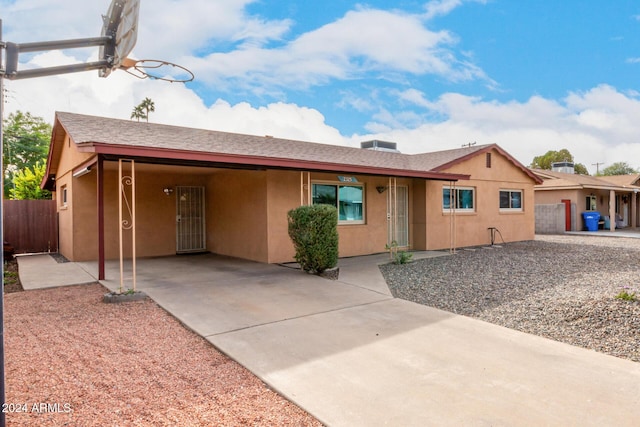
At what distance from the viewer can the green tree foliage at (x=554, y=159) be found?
1994 inches

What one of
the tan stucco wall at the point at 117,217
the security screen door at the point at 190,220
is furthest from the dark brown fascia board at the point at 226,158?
the security screen door at the point at 190,220

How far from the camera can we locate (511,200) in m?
15.6

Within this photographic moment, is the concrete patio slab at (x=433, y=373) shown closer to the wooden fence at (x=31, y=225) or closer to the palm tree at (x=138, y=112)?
the wooden fence at (x=31, y=225)

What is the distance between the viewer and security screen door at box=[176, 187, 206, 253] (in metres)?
12.0

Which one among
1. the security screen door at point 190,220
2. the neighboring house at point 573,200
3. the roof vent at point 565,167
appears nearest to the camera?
the security screen door at point 190,220

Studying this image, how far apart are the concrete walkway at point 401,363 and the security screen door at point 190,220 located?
5.78 m

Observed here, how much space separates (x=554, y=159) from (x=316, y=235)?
5354cm

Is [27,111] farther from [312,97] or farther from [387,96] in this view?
[387,96]

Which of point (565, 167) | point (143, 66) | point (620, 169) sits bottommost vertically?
point (143, 66)

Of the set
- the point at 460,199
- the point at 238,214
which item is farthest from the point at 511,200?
the point at 238,214

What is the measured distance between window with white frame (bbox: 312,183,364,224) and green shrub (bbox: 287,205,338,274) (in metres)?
2.64

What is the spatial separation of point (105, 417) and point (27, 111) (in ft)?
127

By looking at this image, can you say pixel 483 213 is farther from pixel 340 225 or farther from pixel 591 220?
pixel 591 220

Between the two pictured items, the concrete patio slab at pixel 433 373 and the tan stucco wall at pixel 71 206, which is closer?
the concrete patio slab at pixel 433 373
